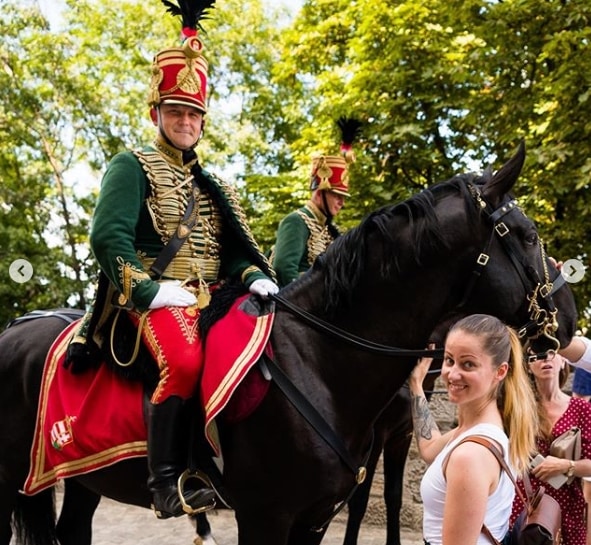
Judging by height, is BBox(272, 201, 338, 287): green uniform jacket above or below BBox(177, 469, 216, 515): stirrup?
above

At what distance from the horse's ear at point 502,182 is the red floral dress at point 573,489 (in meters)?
1.26

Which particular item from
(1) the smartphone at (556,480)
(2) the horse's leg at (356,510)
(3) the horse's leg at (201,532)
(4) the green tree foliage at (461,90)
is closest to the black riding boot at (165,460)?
(3) the horse's leg at (201,532)

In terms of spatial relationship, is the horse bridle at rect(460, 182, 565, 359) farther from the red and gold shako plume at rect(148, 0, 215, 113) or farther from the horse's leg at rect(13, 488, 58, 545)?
the horse's leg at rect(13, 488, 58, 545)

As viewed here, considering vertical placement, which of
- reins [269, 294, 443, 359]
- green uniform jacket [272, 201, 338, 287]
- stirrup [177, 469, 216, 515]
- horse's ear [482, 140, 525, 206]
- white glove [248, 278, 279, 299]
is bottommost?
stirrup [177, 469, 216, 515]

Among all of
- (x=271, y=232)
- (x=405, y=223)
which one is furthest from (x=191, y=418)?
(x=271, y=232)

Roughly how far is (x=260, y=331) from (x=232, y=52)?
20.1 metres

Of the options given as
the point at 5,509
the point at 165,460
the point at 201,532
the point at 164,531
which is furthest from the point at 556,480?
the point at 164,531

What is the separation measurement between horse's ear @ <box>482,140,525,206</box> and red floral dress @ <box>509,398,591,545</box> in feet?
4.14

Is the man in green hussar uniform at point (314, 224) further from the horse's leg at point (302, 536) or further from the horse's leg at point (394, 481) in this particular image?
the horse's leg at point (302, 536)

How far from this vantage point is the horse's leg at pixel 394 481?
5.25 meters

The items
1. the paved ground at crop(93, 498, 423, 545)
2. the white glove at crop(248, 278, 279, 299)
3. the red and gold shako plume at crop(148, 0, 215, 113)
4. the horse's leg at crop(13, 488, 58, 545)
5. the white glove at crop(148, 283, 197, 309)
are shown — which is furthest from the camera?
the paved ground at crop(93, 498, 423, 545)

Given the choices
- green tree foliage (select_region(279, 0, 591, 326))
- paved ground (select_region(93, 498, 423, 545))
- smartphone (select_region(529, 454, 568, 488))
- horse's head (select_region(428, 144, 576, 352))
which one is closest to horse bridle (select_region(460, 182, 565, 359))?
horse's head (select_region(428, 144, 576, 352))

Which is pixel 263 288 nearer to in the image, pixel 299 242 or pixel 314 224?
pixel 299 242

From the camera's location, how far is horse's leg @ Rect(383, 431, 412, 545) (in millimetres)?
5247
